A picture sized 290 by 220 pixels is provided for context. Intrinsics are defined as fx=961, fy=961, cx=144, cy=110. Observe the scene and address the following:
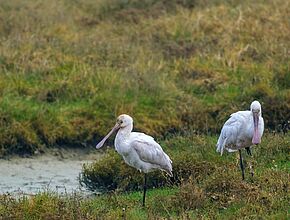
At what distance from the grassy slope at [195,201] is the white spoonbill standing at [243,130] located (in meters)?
0.29

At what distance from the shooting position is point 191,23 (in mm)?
19203

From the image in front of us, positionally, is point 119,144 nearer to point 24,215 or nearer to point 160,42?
point 24,215

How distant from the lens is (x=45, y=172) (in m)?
13.9

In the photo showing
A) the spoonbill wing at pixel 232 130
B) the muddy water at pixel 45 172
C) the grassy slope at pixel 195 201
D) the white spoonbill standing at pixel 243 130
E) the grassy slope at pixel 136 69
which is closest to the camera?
the grassy slope at pixel 195 201

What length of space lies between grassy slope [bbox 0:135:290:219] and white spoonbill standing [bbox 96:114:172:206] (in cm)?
32

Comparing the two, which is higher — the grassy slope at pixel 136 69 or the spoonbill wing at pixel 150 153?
the spoonbill wing at pixel 150 153

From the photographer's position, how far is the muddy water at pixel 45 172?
42.4 ft

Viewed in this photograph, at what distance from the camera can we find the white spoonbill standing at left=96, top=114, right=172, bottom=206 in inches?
425

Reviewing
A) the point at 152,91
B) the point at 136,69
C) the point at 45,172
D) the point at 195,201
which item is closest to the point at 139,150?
the point at 195,201

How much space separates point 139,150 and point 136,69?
19.3ft

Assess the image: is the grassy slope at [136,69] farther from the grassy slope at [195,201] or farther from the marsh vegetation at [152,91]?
the grassy slope at [195,201]

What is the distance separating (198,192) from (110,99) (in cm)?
573

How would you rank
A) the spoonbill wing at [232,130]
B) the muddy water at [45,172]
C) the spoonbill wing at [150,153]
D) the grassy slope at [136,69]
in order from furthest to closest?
the grassy slope at [136,69], the muddy water at [45,172], the spoonbill wing at [232,130], the spoonbill wing at [150,153]

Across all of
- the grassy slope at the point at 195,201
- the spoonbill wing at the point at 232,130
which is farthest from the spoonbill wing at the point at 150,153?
the spoonbill wing at the point at 232,130
